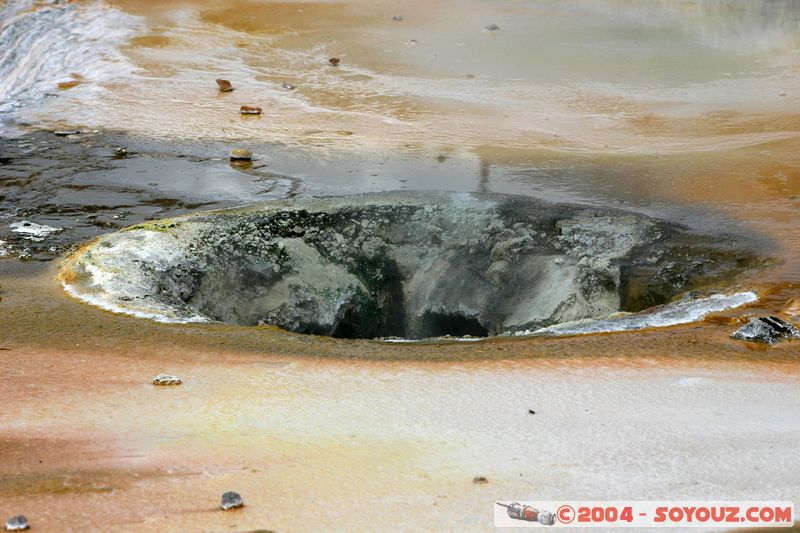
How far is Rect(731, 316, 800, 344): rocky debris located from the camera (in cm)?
427

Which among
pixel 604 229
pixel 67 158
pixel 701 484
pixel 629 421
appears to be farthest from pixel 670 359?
pixel 67 158

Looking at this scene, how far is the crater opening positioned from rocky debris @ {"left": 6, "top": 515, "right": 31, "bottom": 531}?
2.21m

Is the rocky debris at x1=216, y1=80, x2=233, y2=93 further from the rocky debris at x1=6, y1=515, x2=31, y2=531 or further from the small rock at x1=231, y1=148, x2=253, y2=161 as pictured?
the rocky debris at x1=6, y1=515, x2=31, y2=531

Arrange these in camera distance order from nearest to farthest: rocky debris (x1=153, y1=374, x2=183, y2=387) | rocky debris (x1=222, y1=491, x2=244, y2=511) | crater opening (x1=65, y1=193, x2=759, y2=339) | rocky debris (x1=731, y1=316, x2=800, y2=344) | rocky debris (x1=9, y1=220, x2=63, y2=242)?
rocky debris (x1=222, y1=491, x2=244, y2=511), rocky debris (x1=153, y1=374, x2=183, y2=387), rocky debris (x1=731, y1=316, x2=800, y2=344), crater opening (x1=65, y1=193, x2=759, y2=339), rocky debris (x1=9, y1=220, x2=63, y2=242)

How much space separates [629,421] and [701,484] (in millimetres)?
497

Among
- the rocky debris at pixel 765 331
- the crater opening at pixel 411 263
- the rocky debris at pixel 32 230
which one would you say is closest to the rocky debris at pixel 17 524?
the crater opening at pixel 411 263

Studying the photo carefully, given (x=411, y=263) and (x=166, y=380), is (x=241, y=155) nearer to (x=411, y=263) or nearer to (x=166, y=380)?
A: (x=411, y=263)

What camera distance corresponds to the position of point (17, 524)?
2.75 m

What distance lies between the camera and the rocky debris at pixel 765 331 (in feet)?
14.0

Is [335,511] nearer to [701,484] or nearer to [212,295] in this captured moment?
[701,484]

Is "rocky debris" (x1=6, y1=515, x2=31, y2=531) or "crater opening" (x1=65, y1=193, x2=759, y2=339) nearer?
"rocky debris" (x1=6, y1=515, x2=31, y2=531)

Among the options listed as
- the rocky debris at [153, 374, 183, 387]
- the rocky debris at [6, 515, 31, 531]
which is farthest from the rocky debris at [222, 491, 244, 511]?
the rocky debris at [153, 374, 183, 387]

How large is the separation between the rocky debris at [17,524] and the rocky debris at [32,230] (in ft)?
10.7

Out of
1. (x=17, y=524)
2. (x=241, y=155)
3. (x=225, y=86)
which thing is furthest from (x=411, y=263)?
(x=225, y=86)
